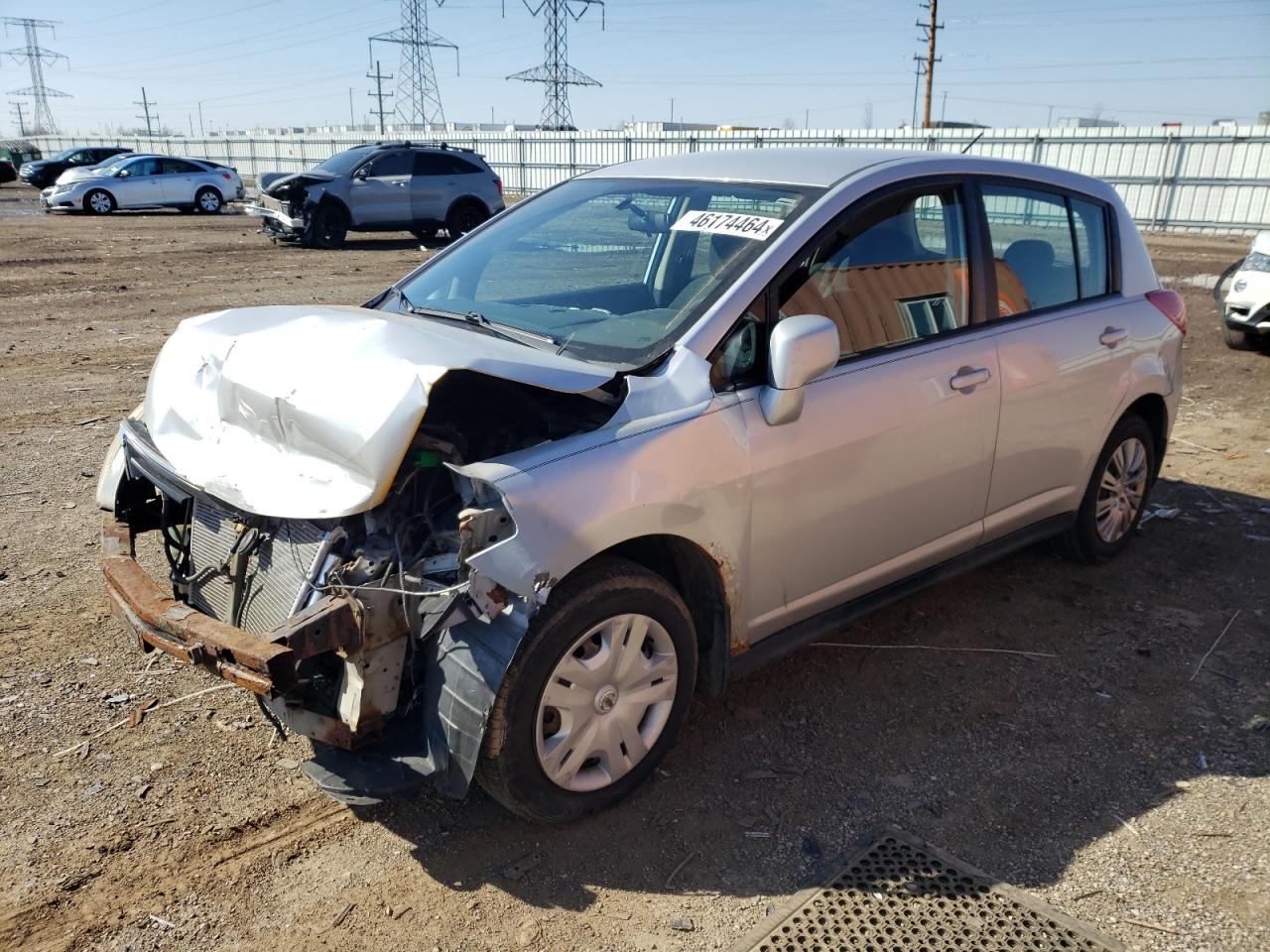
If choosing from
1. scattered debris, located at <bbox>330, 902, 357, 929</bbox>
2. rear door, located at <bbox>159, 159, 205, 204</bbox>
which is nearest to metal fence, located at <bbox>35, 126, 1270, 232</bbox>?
rear door, located at <bbox>159, 159, 205, 204</bbox>

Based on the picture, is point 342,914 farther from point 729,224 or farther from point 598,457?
point 729,224

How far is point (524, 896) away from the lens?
2.79 m

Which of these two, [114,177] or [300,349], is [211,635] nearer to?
[300,349]

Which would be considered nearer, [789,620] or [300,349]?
[300,349]

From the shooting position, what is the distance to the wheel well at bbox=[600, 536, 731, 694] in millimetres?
→ 3146

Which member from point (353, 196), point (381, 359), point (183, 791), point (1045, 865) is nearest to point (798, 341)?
point (381, 359)

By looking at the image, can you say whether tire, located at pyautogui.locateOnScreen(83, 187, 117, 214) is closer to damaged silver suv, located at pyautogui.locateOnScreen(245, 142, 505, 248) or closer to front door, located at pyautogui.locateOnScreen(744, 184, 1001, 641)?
damaged silver suv, located at pyautogui.locateOnScreen(245, 142, 505, 248)

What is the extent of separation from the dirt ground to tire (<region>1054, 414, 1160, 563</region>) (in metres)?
0.15

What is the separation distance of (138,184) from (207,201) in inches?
73.8

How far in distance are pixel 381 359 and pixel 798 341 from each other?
1.25 metres

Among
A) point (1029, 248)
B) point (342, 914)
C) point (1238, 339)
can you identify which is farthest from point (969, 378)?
point (1238, 339)

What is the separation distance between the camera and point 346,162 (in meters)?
19.3

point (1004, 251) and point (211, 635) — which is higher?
point (1004, 251)

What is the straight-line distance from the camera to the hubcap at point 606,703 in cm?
289
